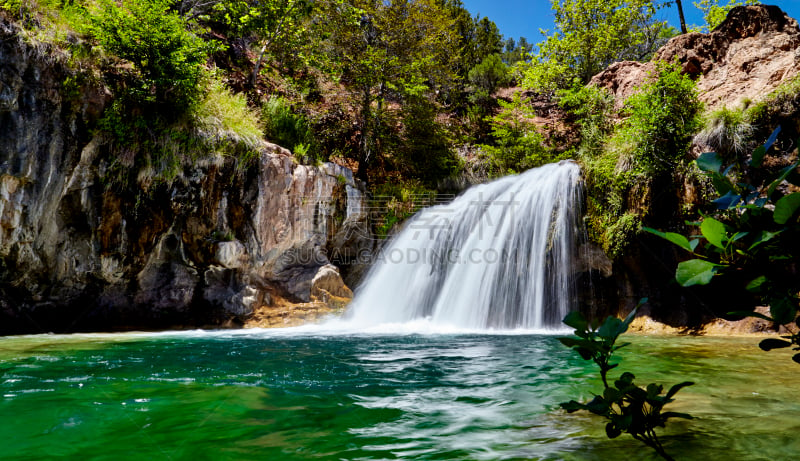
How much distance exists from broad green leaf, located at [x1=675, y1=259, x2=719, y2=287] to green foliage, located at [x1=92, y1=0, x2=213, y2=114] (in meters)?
9.18

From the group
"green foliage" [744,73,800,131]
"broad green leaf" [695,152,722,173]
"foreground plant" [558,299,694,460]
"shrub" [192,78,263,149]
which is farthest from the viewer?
"shrub" [192,78,263,149]

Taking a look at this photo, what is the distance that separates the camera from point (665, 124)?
25.6ft

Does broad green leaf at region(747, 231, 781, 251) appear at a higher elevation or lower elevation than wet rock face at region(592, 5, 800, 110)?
lower

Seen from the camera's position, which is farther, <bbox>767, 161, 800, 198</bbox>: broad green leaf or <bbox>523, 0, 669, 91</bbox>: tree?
<bbox>523, 0, 669, 91</bbox>: tree

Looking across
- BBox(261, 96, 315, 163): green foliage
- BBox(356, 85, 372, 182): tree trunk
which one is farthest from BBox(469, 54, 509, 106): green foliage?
BBox(261, 96, 315, 163): green foliage

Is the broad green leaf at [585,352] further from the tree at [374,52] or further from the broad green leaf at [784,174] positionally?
the tree at [374,52]

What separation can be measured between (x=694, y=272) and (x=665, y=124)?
8.08 m

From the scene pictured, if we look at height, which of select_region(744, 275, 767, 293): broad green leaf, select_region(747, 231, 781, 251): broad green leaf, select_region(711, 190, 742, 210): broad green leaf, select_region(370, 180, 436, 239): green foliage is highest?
select_region(370, 180, 436, 239): green foliage

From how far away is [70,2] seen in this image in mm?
8781

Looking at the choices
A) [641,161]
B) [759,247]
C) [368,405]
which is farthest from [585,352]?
[641,161]

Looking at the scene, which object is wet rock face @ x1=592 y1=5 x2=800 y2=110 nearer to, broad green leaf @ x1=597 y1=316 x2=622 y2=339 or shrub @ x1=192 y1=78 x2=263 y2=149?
broad green leaf @ x1=597 y1=316 x2=622 y2=339

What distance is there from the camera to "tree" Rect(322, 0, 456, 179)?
12.4m

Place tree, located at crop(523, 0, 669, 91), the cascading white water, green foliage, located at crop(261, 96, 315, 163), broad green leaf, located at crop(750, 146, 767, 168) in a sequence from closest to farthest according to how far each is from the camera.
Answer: broad green leaf, located at crop(750, 146, 767, 168) → the cascading white water → green foliage, located at crop(261, 96, 315, 163) → tree, located at crop(523, 0, 669, 91)

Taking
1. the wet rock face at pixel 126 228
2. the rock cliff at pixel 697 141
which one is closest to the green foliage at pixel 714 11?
the rock cliff at pixel 697 141
